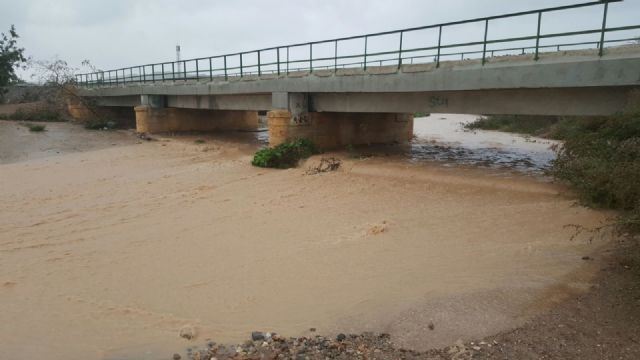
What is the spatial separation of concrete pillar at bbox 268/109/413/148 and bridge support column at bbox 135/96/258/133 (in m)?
12.6

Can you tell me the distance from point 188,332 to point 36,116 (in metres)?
38.5

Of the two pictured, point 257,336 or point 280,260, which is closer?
point 257,336

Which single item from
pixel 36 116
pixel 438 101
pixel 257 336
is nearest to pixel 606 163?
pixel 438 101

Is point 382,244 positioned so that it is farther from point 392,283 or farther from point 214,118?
point 214,118

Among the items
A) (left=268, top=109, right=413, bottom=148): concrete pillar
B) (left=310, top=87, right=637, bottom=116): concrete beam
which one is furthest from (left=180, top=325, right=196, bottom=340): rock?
(left=268, top=109, right=413, bottom=148): concrete pillar

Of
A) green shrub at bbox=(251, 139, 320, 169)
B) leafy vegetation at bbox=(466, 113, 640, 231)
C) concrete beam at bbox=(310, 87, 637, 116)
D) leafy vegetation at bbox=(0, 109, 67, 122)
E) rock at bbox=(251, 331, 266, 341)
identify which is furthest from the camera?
leafy vegetation at bbox=(0, 109, 67, 122)

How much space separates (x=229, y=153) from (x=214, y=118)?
10.8 metres

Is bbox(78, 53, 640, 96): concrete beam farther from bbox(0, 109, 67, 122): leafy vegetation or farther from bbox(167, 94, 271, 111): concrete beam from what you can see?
bbox(0, 109, 67, 122): leafy vegetation

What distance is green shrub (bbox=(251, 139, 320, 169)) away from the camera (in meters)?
16.0

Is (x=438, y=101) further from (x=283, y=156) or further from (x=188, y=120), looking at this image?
(x=188, y=120)

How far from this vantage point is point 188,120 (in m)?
29.8

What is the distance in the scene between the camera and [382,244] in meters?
7.88

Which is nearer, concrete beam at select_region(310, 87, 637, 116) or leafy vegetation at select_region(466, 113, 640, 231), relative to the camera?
leafy vegetation at select_region(466, 113, 640, 231)

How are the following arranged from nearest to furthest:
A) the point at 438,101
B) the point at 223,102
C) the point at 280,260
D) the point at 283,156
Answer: the point at 280,260 → the point at 438,101 → the point at 283,156 → the point at 223,102
